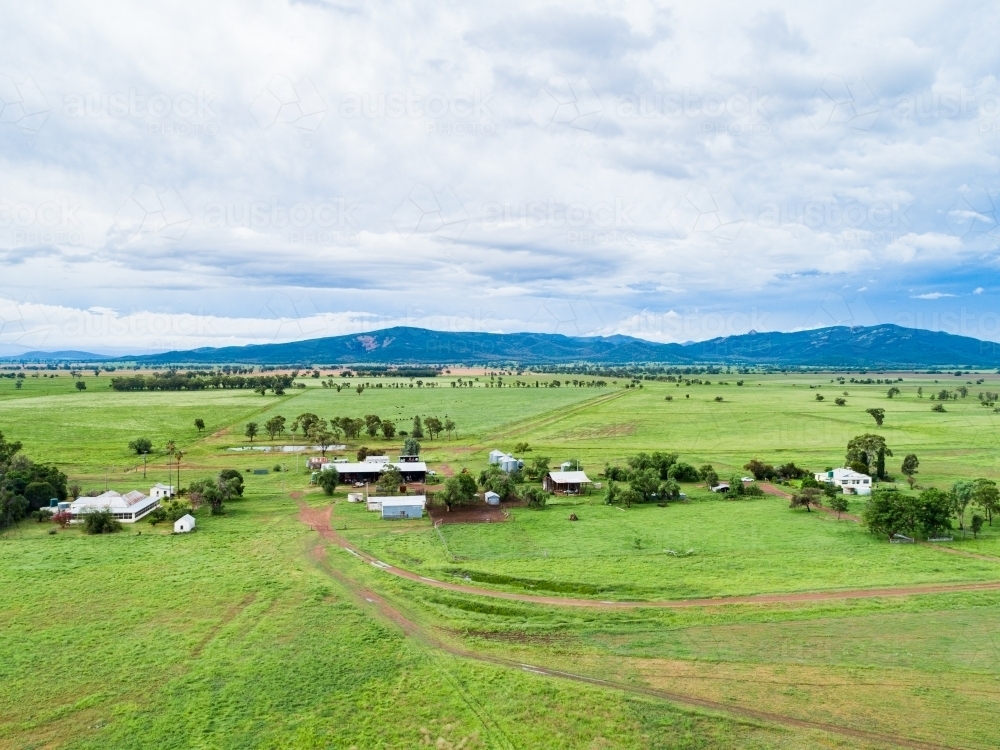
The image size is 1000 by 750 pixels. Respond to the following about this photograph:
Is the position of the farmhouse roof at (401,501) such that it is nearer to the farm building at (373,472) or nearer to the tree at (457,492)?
the tree at (457,492)

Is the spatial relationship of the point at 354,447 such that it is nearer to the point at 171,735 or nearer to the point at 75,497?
the point at 75,497

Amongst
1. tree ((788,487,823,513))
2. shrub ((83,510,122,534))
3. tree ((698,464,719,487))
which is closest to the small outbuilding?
shrub ((83,510,122,534))

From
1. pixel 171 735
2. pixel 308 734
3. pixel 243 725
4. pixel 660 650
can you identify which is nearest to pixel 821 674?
pixel 660 650

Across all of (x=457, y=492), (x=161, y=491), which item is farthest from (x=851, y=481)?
(x=161, y=491)

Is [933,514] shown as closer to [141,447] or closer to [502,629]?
[502,629]

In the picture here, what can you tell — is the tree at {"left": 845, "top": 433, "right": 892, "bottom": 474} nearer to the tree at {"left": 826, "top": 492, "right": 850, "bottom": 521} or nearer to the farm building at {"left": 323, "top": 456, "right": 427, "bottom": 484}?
the tree at {"left": 826, "top": 492, "right": 850, "bottom": 521}

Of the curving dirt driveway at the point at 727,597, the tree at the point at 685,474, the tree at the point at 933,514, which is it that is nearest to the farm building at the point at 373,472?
the tree at the point at 685,474

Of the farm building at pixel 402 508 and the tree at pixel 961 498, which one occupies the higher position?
the tree at pixel 961 498
